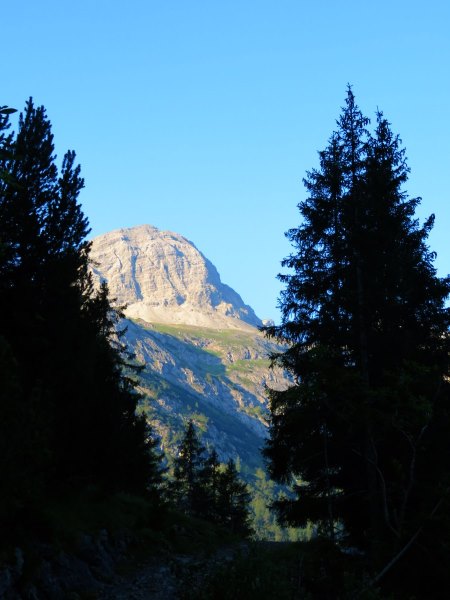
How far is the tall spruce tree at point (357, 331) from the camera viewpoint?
1595cm

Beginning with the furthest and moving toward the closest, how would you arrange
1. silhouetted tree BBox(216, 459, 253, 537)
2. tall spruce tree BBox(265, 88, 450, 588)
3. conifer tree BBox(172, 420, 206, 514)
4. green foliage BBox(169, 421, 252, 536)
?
conifer tree BBox(172, 420, 206, 514)
silhouetted tree BBox(216, 459, 253, 537)
green foliage BBox(169, 421, 252, 536)
tall spruce tree BBox(265, 88, 450, 588)

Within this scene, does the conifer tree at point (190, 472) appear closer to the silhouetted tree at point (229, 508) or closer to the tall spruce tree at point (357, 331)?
the silhouetted tree at point (229, 508)

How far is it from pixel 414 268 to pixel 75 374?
11885 millimetres

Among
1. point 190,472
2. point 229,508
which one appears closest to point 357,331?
point 229,508

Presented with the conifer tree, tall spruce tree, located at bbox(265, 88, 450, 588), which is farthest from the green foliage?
tall spruce tree, located at bbox(265, 88, 450, 588)

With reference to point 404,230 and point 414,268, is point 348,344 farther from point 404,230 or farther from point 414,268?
point 404,230

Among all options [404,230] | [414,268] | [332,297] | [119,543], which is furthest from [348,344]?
[119,543]

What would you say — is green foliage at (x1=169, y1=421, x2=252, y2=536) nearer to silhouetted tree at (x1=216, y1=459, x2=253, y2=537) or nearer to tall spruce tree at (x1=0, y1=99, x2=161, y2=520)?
silhouetted tree at (x1=216, y1=459, x2=253, y2=537)

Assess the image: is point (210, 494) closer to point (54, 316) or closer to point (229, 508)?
point (229, 508)

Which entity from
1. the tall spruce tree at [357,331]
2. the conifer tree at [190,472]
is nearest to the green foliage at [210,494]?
the conifer tree at [190,472]

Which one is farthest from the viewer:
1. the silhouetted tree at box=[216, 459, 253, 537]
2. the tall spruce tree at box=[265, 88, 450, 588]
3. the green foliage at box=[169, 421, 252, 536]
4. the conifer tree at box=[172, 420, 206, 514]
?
the conifer tree at box=[172, 420, 206, 514]

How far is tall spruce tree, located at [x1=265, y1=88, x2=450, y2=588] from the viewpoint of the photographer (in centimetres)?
1595

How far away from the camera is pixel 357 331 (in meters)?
18.2

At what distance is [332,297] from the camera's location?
62.7ft
